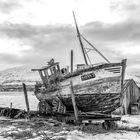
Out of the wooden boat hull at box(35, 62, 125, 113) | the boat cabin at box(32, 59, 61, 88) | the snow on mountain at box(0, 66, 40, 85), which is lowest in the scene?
the wooden boat hull at box(35, 62, 125, 113)

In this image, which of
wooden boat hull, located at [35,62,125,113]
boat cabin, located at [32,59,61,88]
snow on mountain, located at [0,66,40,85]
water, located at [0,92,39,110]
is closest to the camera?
wooden boat hull, located at [35,62,125,113]

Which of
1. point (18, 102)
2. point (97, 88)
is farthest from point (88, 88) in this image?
point (18, 102)

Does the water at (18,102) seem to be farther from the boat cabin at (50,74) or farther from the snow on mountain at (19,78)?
the snow on mountain at (19,78)

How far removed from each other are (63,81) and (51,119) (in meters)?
2.25

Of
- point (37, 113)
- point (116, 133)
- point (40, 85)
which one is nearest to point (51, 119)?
point (37, 113)

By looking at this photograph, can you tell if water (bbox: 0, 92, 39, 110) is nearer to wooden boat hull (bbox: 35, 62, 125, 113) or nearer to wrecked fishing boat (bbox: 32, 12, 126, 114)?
wrecked fishing boat (bbox: 32, 12, 126, 114)

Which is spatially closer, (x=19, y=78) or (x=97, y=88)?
(x=97, y=88)

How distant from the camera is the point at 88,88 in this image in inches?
560

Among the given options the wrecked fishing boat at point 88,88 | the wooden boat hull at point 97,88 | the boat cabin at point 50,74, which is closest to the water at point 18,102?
the boat cabin at point 50,74

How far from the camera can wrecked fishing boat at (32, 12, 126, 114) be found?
1362 cm

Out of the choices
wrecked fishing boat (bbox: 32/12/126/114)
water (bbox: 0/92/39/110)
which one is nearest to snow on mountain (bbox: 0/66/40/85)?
water (bbox: 0/92/39/110)

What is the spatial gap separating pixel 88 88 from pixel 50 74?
11.9ft

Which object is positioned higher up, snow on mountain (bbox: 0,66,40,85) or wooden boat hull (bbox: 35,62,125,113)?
snow on mountain (bbox: 0,66,40,85)

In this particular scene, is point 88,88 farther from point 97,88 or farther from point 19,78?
Result: point 19,78
